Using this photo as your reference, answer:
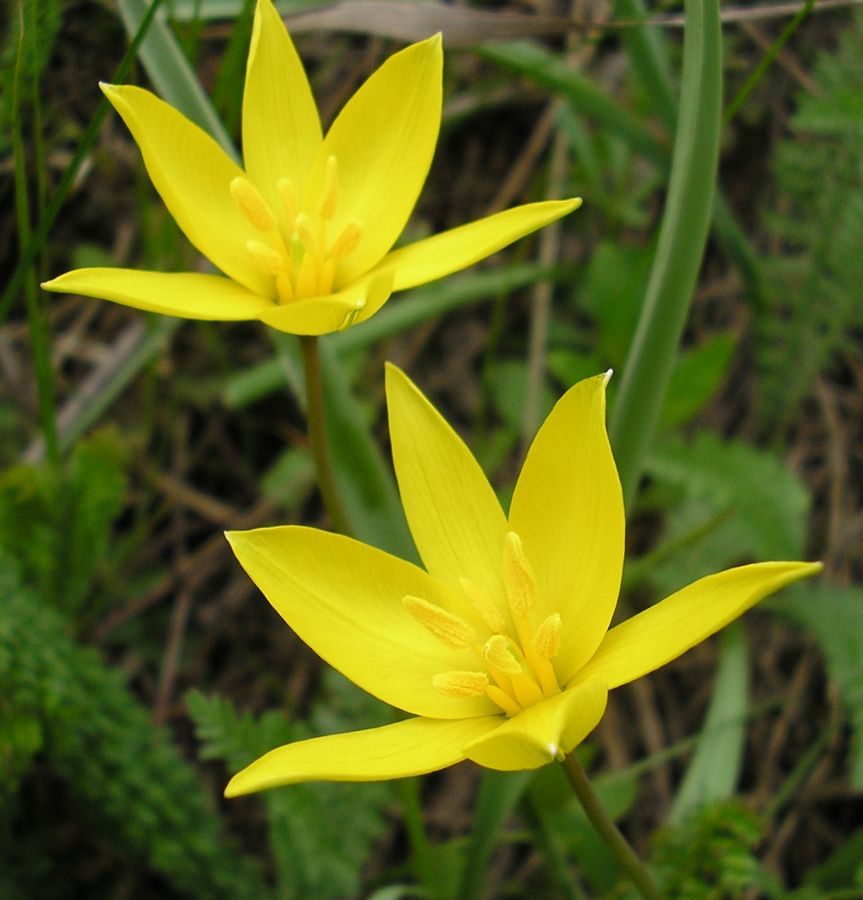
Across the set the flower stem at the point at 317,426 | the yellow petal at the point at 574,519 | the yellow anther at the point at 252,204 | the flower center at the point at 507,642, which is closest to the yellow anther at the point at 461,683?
the flower center at the point at 507,642

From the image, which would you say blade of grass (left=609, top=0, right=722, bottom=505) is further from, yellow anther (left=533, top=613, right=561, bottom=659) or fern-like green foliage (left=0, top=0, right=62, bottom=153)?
fern-like green foliage (left=0, top=0, right=62, bottom=153)

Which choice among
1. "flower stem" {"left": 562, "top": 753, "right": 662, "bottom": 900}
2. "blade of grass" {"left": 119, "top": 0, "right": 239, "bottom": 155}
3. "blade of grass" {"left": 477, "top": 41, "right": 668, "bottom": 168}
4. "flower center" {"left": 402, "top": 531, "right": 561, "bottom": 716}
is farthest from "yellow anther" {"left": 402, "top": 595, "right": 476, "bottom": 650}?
"blade of grass" {"left": 477, "top": 41, "right": 668, "bottom": 168}

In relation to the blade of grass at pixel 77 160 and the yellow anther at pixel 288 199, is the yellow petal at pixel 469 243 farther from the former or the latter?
the blade of grass at pixel 77 160

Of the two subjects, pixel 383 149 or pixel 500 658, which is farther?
pixel 383 149

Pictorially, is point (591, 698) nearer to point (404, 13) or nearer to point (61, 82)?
point (404, 13)

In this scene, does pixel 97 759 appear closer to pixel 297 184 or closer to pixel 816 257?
pixel 297 184

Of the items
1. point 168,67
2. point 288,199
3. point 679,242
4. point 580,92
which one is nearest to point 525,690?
point 679,242
